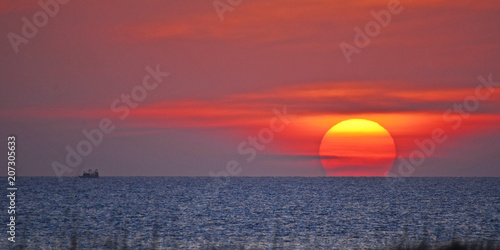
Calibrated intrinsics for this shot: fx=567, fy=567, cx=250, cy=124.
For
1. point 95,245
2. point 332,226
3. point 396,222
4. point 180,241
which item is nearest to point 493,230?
point 396,222

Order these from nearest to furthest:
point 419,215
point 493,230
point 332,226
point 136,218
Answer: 1. point 493,230
2. point 332,226
3. point 136,218
4. point 419,215

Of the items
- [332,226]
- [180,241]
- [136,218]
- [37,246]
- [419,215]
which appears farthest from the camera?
[419,215]

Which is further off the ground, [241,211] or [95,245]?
[241,211]

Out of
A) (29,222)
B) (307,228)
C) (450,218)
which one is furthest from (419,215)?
(29,222)

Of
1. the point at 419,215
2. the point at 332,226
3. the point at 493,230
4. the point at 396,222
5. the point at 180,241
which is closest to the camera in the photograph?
the point at 180,241

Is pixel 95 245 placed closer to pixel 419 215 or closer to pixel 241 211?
pixel 241 211

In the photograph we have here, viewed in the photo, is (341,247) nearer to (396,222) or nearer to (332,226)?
(332,226)

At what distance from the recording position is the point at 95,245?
3566 centimetres

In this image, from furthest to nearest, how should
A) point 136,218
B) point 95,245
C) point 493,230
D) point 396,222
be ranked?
point 136,218, point 396,222, point 493,230, point 95,245

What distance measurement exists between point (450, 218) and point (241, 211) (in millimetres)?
26413

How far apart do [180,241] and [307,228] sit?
52.9 ft

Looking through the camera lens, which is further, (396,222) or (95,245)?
(396,222)

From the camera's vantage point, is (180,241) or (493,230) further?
(493,230)

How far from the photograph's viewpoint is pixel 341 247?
40406 millimetres
